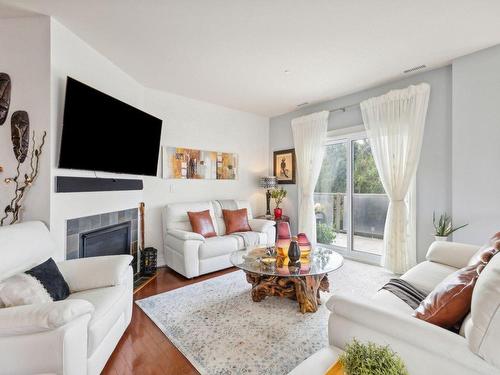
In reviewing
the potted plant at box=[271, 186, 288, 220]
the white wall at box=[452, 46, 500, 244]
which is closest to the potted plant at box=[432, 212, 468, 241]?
the white wall at box=[452, 46, 500, 244]

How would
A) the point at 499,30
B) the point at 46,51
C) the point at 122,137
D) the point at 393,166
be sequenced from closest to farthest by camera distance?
the point at 46,51 → the point at 499,30 → the point at 122,137 → the point at 393,166

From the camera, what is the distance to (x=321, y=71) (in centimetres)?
312

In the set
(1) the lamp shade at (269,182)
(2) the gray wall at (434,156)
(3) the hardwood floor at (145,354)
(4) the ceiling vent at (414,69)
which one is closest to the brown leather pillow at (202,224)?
(3) the hardwood floor at (145,354)

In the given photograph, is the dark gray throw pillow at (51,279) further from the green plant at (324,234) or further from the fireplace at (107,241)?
the green plant at (324,234)

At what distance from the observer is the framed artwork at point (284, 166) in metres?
4.92

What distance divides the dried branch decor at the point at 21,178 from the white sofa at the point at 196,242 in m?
1.69

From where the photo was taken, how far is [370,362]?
785mm

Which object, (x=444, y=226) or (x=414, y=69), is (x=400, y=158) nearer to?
(x=444, y=226)

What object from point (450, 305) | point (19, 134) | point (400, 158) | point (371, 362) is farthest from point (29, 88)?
point (400, 158)

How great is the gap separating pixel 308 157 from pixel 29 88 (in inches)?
154

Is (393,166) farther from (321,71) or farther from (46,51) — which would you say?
(46,51)

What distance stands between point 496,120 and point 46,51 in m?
4.53

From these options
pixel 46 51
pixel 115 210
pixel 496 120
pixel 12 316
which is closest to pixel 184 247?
pixel 115 210

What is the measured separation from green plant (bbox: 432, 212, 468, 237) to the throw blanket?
1.38m
